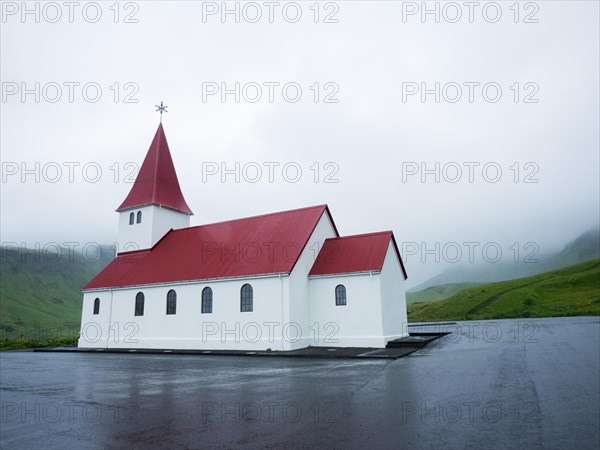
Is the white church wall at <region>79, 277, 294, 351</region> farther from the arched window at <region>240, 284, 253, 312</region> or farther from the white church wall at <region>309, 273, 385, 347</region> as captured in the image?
the white church wall at <region>309, 273, 385, 347</region>

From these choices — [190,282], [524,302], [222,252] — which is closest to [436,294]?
[524,302]

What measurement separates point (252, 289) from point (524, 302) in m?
41.6

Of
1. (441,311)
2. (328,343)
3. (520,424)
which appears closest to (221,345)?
(328,343)

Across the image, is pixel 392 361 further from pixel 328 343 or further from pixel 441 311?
pixel 441 311

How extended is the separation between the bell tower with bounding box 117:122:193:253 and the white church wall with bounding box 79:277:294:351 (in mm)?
4858

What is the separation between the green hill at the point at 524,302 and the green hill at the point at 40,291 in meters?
51.7

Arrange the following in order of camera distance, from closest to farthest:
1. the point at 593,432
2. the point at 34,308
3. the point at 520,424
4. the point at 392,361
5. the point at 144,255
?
the point at 593,432, the point at 520,424, the point at 392,361, the point at 144,255, the point at 34,308

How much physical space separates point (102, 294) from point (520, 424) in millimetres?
28845

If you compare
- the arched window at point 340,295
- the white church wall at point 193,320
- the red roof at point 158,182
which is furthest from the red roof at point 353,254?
the red roof at point 158,182

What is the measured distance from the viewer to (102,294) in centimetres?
2920

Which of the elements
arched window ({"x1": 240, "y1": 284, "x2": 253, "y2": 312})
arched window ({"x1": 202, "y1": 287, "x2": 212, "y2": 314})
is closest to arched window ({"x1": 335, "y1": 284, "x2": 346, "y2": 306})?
arched window ({"x1": 240, "y1": 284, "x2": 253, "y2": 312})

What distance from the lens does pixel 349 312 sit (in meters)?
21.7

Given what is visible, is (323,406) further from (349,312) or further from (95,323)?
(95,323)

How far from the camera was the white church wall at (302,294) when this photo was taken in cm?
2131
